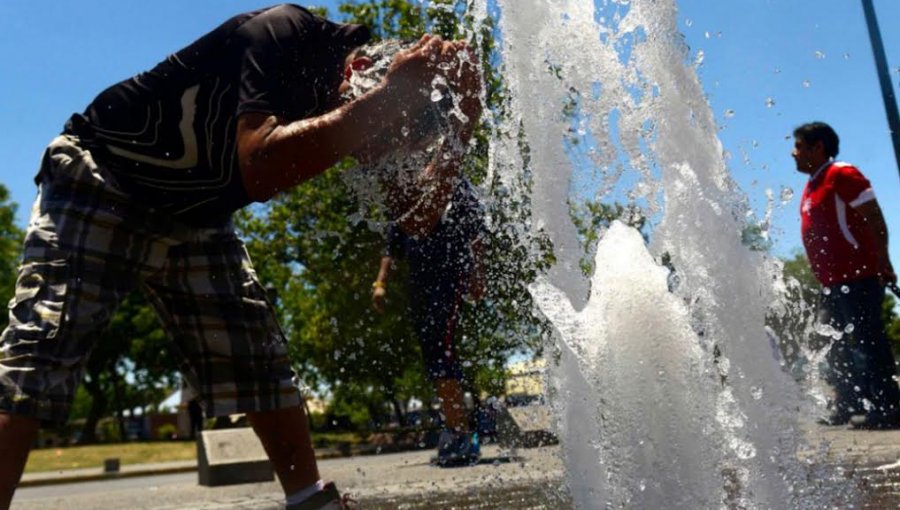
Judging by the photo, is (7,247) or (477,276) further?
(7,247)

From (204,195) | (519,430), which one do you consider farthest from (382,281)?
(204,195)

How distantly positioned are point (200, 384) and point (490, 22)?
1.58 m

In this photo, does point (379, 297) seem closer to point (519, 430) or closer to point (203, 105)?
point (519, 430)

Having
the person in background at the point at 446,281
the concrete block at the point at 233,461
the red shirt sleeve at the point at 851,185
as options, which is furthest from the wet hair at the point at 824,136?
the concrete block at the point at 233,461

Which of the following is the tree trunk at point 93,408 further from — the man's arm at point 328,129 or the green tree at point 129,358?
the man's arm at point 328,129

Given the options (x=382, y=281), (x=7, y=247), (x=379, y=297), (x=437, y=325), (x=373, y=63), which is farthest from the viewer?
(x=7, y=247)

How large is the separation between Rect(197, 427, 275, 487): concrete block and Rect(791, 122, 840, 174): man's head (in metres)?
3.97

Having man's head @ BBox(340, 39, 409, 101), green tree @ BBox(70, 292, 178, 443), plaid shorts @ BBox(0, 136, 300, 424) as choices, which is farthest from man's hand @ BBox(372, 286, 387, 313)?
green tree @ BBox(70, 292, 178, 443)

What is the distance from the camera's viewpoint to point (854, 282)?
5516 millimetres

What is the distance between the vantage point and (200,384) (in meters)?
2.63

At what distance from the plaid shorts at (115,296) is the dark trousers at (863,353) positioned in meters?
4.09

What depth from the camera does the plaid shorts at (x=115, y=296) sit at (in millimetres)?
2131

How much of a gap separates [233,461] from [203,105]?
151 inches

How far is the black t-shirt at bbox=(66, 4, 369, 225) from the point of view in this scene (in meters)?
2.13
